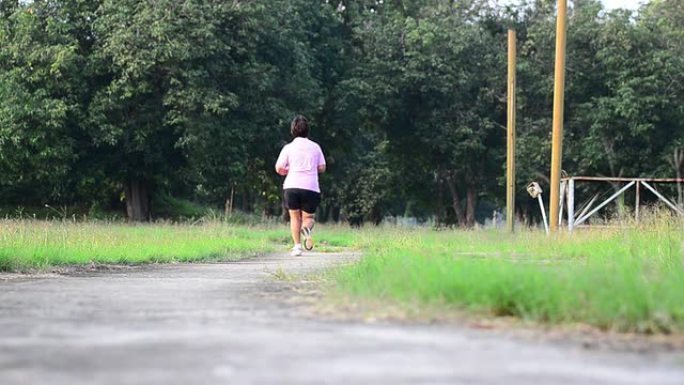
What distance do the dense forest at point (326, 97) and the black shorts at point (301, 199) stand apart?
830 inches

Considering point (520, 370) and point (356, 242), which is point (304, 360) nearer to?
point (520, 370)

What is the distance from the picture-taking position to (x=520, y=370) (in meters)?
4.05

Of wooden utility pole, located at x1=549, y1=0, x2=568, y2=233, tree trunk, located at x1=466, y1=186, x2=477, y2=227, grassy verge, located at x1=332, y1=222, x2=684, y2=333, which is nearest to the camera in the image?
grassy verge, located at x1=332, y1=222, x2=684, y2=333

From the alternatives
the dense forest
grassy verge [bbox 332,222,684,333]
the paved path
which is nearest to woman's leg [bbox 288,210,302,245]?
grassy verge [bbox 332,222,684,333]

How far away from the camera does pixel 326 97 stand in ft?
144

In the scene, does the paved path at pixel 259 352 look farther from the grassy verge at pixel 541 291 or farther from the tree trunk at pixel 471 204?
the tree trunk at pixel 471 204

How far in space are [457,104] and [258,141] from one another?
10464 mm

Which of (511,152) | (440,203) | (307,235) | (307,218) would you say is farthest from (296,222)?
(440,203)

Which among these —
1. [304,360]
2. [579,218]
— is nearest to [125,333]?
[304,360]

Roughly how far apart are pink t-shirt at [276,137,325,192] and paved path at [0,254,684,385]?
6.83 metres

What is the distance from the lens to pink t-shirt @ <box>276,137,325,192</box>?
534 inches

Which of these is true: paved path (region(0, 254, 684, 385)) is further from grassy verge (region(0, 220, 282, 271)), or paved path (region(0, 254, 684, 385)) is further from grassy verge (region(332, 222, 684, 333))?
grassy verge (region(0, 220, 282, 271))

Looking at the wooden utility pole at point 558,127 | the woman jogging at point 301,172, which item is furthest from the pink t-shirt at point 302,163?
the wooden utility pole at point 558,127

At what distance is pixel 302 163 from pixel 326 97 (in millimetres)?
30494
